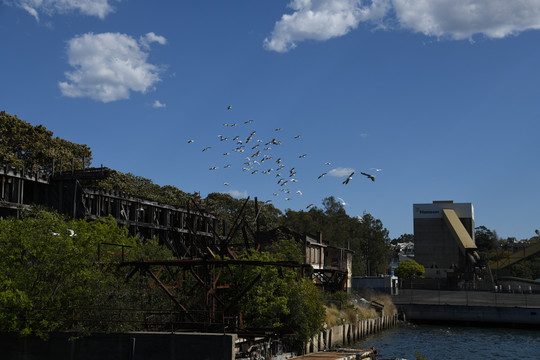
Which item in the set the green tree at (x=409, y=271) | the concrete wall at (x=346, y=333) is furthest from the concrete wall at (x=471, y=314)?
the green tree at (x=409, y=271)

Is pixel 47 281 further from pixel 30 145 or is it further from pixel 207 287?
pixel 30 145

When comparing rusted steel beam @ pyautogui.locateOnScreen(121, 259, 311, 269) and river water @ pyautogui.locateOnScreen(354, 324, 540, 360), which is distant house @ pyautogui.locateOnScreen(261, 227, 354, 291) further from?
rusted steel beam @ pyautogui.locateOnScreen(121, 259, 311, 269)

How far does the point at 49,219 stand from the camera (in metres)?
34.6

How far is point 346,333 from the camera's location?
55.5 meters

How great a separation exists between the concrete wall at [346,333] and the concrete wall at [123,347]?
528 inches

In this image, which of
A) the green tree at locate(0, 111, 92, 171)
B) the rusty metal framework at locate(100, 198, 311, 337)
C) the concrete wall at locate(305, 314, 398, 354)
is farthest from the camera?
the green tree at locate(0, 111, 92, 171)

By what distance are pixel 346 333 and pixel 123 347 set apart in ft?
97.6

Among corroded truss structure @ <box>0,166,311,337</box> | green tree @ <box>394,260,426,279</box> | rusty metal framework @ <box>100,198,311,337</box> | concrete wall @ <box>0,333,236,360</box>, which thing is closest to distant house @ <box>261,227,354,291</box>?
corroded truss structure @ <box>0,166,311,337</box>

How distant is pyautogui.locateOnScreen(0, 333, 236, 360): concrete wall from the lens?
2936 cm

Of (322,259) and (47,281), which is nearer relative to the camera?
(47,281)

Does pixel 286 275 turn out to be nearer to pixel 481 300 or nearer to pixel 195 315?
pixel 195 315

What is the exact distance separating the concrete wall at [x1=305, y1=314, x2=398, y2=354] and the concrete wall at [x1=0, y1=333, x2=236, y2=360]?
44.0 ft

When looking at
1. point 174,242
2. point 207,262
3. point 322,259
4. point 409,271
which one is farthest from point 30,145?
point 409,271

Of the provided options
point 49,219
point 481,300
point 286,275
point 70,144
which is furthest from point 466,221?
point 49,219
